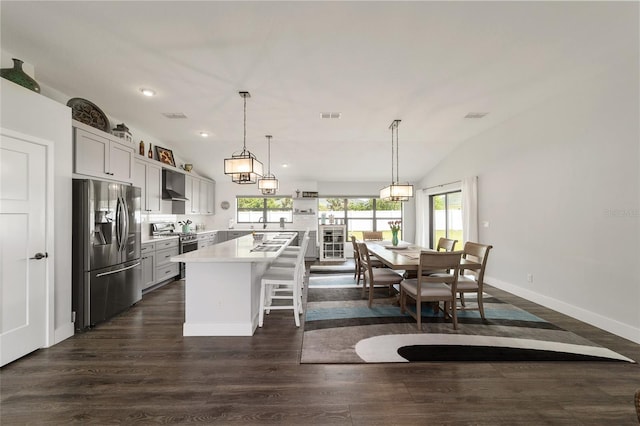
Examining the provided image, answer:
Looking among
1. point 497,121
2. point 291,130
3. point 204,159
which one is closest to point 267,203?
point 204,159

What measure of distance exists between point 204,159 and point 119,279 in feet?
12.5

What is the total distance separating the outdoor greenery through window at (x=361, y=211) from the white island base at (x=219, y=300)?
212 inches

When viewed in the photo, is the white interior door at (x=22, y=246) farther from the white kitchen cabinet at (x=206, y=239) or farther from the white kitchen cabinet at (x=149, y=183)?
the white kitchen cabinet at (x=206, y=239)

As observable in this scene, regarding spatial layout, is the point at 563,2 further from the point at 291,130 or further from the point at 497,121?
the point at 291,130

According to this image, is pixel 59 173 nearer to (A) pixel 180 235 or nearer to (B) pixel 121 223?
(B) pixel 121 223

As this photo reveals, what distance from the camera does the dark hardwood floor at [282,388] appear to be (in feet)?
5.72

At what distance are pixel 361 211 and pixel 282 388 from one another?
21.3 ft

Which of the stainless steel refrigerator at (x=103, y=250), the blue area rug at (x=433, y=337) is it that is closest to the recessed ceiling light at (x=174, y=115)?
the stainless steel refrigerator at (x=103, y=250)

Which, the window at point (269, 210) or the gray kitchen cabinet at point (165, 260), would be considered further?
the window at point (269, 210)

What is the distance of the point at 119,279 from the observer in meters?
3.37

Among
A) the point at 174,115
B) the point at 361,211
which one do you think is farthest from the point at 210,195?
the point at 361,211

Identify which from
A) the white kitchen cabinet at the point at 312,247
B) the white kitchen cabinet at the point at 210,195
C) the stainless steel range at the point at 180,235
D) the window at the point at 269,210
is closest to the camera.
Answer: the stainless steel range at the point at 180,235

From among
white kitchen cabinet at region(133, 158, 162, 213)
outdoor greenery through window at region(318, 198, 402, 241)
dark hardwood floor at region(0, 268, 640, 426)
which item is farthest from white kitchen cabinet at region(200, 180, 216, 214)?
dark hardwood floor at region(0, 268, 640, 426)

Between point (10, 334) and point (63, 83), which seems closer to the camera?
point (10, 334)
